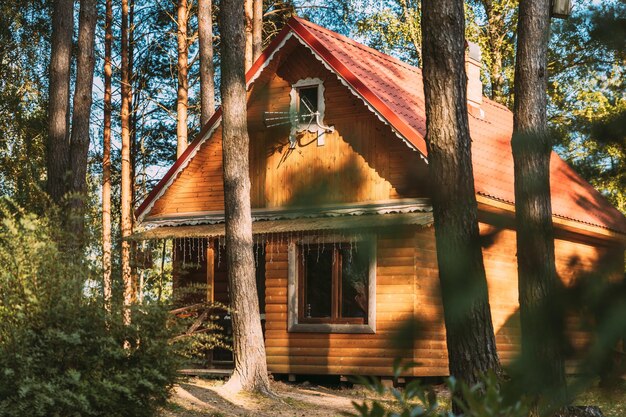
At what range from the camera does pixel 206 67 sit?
20.2 metres

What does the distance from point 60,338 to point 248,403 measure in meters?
4.53

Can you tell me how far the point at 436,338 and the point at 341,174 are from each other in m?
0.38

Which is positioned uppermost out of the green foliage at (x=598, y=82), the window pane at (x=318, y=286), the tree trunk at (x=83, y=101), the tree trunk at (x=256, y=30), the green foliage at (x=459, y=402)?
the tree trunk at (x=256, y=30)

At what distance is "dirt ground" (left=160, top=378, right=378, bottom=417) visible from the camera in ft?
37.6

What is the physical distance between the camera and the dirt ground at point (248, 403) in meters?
11.5

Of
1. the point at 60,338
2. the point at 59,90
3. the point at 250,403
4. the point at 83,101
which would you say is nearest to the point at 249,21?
the point at 83,101

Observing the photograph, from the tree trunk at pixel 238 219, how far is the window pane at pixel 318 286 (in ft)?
9.04

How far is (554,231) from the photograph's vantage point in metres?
1.61

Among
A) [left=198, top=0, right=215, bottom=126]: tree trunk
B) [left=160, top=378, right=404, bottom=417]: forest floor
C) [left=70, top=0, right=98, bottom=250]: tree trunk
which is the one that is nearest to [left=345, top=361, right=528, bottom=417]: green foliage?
[left=160, top=378, right=404, bottom=417]: forest floor

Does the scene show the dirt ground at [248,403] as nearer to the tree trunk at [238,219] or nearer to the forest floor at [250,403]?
the forest floor at [250,403]

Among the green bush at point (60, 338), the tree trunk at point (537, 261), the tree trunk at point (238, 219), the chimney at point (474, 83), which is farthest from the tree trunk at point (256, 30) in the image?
the tree trunk at point (537, 261)

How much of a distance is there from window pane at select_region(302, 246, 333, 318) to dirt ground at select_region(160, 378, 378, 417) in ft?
6.68

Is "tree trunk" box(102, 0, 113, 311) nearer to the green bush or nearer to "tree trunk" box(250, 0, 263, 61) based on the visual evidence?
"tree trunk" box(250, 0, 263, 61)

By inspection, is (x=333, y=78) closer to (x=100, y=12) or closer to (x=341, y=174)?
(x=341, y=174)
